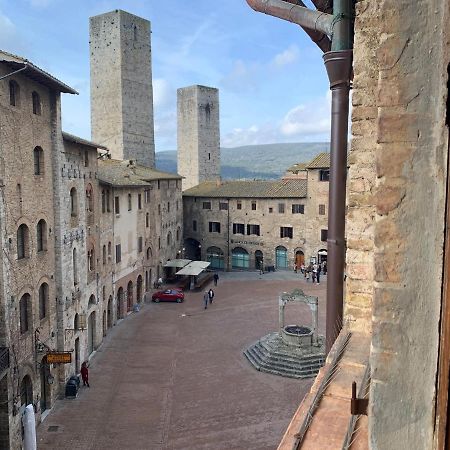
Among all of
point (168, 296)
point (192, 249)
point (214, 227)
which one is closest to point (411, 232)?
point (168, 296)

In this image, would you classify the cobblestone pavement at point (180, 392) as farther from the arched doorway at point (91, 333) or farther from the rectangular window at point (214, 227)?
the rectangular window at point (214, 227)

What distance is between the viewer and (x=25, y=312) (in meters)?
16.3

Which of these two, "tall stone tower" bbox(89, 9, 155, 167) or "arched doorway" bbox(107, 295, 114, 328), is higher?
"tall stone tower" bbox(89, 9, 155, 167)

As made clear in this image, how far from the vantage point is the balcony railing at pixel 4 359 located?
13.9 m

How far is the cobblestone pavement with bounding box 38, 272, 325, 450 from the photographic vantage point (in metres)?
15.7

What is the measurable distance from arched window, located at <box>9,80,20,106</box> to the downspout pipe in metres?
10.9

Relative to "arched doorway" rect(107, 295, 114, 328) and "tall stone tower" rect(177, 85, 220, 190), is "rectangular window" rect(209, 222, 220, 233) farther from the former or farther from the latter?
"arched doorway" rect(107, 295, 114, 328)

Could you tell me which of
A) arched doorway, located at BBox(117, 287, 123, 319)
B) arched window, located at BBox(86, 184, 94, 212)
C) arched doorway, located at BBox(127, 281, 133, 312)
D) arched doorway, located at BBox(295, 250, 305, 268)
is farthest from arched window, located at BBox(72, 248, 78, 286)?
arched doorway, located at BBox(295, 250, 305, 268)

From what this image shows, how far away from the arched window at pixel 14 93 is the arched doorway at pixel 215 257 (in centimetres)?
3071

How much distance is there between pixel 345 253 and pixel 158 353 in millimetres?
18496

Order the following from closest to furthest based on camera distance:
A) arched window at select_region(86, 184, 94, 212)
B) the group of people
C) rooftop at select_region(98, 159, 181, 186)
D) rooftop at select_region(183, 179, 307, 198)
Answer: arched window at select_region(86, 184, 94, 212)
rooftop at select_region(98, 159, 181, 186)
the group of people
rooftop at select_region(183, 179, 307, 198)

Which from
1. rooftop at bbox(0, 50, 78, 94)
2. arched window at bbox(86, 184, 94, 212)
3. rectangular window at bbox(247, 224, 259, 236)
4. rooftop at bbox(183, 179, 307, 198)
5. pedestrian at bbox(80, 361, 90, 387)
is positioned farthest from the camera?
rectangular window at bbox(247, 224, 259, 236)

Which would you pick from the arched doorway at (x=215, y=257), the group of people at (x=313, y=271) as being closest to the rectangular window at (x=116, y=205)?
the group of people at (x=313, y=271)

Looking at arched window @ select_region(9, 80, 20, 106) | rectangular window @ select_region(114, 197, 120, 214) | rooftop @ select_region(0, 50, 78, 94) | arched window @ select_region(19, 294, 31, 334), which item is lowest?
arched window @ select_region(19, 294, 31, 334)
